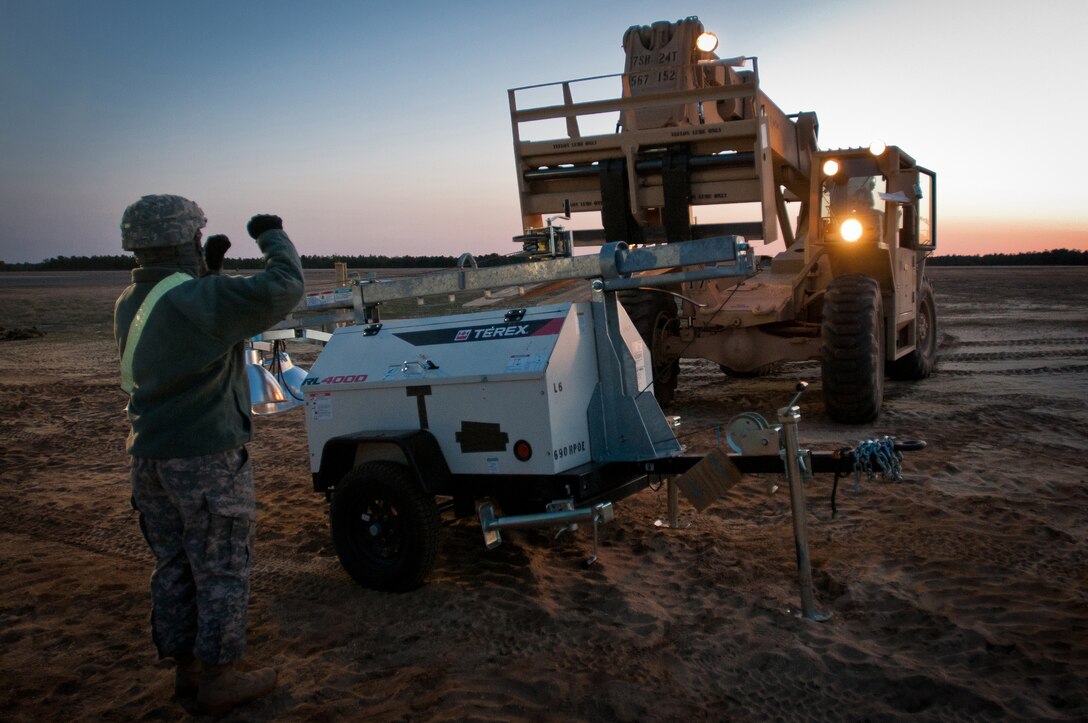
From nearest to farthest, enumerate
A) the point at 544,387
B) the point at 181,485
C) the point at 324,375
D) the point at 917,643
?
the point at 181,485 < the point at 917,643 < the point at 544,387 < the point at 324,375

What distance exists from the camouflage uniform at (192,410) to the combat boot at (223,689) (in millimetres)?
53

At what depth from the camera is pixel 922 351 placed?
38.1 feet

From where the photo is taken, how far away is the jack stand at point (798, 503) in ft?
13.4

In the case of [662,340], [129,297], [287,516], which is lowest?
[287,516]

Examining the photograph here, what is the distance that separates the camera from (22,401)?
1207cm

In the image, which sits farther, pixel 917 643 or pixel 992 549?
pixel 992 549

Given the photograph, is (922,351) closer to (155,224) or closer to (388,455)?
(388,455)

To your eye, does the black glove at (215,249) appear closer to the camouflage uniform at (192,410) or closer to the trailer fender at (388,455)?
the camouflage uniform at (192,410)

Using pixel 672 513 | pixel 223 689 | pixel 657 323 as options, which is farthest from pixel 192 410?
pixel 657 323

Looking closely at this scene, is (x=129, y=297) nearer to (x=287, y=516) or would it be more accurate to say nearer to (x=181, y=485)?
(x=181, y=485)

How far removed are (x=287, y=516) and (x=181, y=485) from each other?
3222 mm

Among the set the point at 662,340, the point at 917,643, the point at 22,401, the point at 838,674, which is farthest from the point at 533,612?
the point at 22,401

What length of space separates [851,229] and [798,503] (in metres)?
5.43

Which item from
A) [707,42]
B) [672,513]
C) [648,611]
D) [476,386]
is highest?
[707,42]
